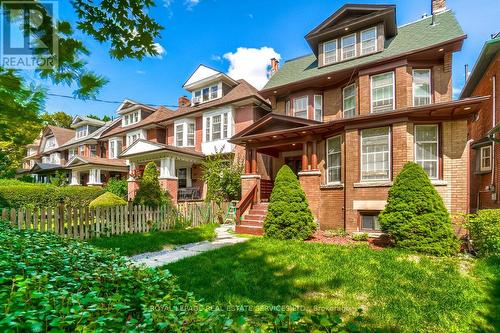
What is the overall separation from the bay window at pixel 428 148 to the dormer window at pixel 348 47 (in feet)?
16.8

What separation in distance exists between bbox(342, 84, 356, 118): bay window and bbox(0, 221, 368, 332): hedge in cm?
1164

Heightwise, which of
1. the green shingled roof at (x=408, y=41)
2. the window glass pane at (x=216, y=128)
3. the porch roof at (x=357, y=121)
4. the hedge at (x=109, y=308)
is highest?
the green shingled roof at (x=408, y=41)

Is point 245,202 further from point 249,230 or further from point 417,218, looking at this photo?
point 417,218

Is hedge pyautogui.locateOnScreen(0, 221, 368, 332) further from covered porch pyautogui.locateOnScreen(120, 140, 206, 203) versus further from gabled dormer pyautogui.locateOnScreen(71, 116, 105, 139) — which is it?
gabled dormer pyautogui.locateOnScreen(71, 116, 105, 139)

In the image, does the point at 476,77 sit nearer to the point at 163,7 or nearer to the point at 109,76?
the point at 163,7

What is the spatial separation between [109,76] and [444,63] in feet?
41.8

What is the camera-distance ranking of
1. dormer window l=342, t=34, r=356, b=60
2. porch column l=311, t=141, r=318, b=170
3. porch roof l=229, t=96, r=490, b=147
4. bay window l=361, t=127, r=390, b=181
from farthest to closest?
dormer window l=342, t=34, r=356, b=60 → porch column l=311, t=141, r=318, b=170 → bay window l=361, t=127, r=390, b=181 → porch roof l=229, t=96, r=490, b=147

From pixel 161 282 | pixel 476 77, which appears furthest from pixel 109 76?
pixel 476 77

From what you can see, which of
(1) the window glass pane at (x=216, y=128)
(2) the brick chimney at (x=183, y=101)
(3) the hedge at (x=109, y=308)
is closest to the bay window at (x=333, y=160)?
(1) the window glass pane at (x=216, y=128)

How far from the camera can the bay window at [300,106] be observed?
13.7 m

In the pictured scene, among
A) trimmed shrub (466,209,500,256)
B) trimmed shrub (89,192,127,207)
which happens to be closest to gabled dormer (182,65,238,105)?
trimmed shrub (89,192,127,207)

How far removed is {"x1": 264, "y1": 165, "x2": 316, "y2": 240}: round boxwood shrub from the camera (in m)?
9.23

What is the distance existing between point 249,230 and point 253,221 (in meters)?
0.62

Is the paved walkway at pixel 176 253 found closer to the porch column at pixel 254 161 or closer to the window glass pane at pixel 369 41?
the porch column at pixel 254 161
